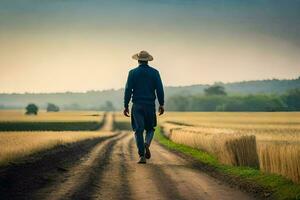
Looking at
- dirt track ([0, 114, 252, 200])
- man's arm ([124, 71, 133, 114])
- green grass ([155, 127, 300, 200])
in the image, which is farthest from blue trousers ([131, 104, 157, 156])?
green grass ([155, 127, 300, 200])

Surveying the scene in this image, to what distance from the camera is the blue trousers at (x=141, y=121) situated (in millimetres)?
14959

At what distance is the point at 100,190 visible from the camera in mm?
10078

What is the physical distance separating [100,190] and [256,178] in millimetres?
4503

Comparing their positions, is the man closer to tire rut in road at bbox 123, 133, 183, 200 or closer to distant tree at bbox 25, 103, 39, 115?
tire rut in road at bbox 123, 133, 183, 200

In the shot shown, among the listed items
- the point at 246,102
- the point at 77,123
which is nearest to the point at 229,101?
the point at 246,102

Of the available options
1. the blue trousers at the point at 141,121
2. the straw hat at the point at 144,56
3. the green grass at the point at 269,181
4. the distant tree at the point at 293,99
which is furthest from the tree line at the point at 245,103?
the straw hat at the point at 144,56

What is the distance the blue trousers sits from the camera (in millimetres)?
14959

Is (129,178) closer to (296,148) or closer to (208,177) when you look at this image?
(208,177)

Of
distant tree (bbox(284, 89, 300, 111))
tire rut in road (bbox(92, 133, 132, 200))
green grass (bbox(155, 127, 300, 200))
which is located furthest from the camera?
distant tree (bbox(284, 89, 300, 111))

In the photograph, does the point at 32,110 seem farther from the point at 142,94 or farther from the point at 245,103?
the point at 142,94

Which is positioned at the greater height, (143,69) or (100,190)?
(143,69)

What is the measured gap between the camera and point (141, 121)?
15047 mm

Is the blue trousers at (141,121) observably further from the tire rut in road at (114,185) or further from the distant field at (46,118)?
the distant field at (46,118)

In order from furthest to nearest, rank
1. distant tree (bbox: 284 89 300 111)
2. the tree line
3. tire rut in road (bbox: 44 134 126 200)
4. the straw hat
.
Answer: the tree line < distant tree (bbox: 284 89 300 111) < the straw hat < tire rut in road (bbox: 44 134 126 200)
